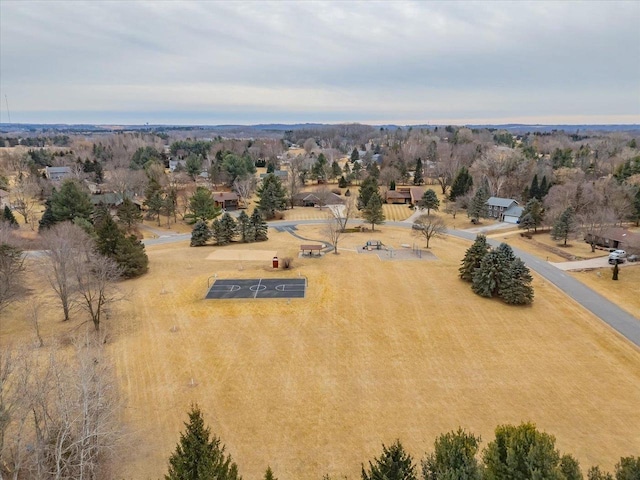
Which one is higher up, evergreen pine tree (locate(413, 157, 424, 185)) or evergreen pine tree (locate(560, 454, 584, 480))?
evergreen pine tree (locate(413, 157, 424, 185))

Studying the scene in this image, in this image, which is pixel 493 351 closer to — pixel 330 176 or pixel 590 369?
pixel 590 369

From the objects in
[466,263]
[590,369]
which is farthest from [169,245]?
[590,369]

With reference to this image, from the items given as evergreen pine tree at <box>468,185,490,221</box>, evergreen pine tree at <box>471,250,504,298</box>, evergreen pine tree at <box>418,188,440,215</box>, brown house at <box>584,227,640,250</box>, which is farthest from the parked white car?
evergreen pine tree at <box>418,188,440,215</box>

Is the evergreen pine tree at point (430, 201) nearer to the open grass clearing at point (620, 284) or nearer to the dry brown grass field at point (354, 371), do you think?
the open grass clearing at point (620, 284)

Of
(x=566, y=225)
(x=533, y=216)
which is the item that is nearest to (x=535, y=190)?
→ (x=533, y=216)

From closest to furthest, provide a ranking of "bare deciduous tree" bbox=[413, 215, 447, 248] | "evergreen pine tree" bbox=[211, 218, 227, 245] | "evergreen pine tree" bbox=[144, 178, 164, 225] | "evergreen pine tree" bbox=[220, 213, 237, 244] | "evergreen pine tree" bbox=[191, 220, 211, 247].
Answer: "bare deciduous tree" bbox=[413, 215, 447, 248]
"evergreen pine tree" bbox=[191, 220, 211, 247]
"evergreen pine tree" bbox=[211, 218, 227, 245]
"evergreen pine tree" bbox=[220, 213, 237, 244]
"evergreen pine tree" bbox=[144, 178, 164, 225]

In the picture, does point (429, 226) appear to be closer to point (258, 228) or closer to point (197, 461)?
point (258, 228)

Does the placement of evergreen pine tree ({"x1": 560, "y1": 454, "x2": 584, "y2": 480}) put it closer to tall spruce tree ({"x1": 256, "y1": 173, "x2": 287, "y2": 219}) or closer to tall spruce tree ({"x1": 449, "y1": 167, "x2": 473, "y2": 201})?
tall spruce tree ({"x1": 256, "y1": 173, "x2": 287, "y2": 219})
